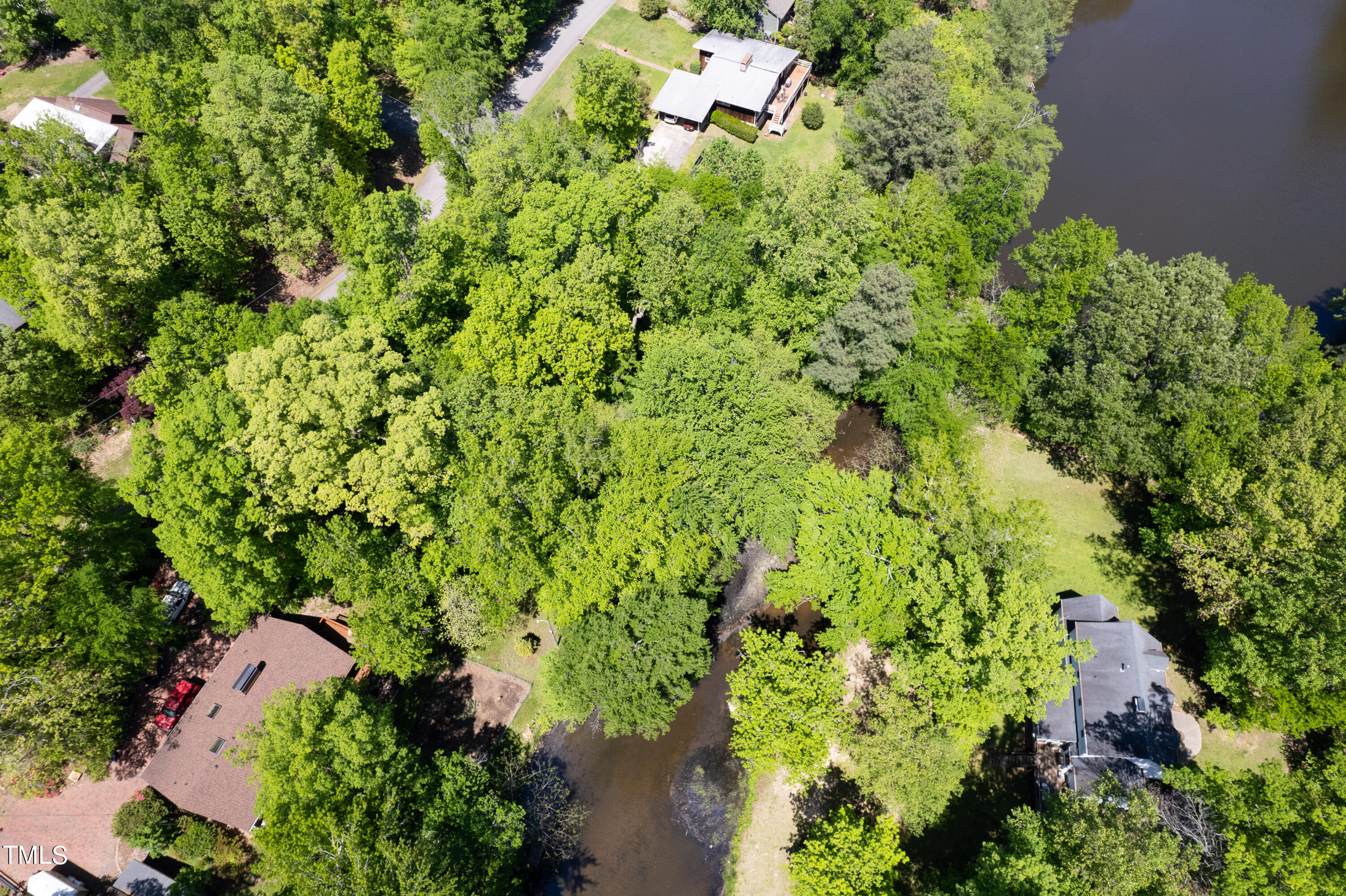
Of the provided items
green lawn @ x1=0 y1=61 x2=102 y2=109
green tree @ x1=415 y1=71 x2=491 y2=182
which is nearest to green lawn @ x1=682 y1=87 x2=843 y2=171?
green tree @ x1=415 y1=71 x2=491 y2=182

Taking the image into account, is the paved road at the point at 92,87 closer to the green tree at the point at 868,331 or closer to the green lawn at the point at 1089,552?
the green tree at the point at 868,331

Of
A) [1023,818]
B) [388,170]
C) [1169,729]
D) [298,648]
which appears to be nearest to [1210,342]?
[1169,729]

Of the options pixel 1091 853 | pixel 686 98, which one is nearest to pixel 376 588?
pixel 1091 853

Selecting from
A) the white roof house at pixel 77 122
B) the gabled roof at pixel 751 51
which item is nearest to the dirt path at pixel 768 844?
the gabled roof at pixel 751 51

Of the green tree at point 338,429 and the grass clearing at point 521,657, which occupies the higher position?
the green tree at point 338,429

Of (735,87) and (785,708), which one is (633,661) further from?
(735,87)

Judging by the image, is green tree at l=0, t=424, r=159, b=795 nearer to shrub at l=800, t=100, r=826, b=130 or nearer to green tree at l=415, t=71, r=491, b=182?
green tree at l=415, t=71, r=491, b=182

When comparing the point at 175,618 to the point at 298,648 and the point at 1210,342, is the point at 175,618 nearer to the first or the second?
the point at 298,648
